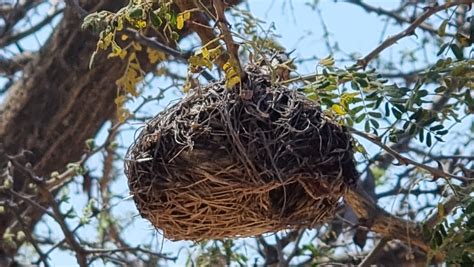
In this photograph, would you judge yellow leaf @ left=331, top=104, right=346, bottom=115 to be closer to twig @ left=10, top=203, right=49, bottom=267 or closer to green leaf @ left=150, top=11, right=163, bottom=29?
green leaf @ left=150, top=11, right=163, bottom=29

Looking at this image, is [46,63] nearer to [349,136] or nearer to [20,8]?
[20,8]

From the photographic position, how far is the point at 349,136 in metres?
2.21

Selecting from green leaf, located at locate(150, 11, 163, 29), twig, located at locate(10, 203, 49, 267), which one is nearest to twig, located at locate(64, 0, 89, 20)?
green leaf, located at locate(150, 11, 163, 29)

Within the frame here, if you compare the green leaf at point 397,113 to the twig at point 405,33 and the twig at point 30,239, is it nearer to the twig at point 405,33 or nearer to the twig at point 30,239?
the twig at point 405,33

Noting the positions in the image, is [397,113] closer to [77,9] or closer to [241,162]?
[241,162]

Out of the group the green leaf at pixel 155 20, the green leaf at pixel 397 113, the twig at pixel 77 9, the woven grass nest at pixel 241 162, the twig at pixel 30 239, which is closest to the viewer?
the woven grass nest at pixel 241 162

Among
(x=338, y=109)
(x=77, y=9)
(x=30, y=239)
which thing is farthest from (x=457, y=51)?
(x=30, y=239)

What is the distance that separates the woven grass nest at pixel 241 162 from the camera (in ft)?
6.78

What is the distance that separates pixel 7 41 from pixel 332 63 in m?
1.83

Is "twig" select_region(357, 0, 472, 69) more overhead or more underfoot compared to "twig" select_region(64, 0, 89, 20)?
more underfoot

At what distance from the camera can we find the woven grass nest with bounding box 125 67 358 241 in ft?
6.78

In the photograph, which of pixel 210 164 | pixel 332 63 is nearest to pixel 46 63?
pixel 332 63

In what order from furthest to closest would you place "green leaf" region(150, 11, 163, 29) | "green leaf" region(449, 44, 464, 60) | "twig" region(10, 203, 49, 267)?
"twig" region(10, 203, 49, 267)
"green leaf" region(449, 44, 464, 60)
"green leaf" region(150, 11, 163, 29)

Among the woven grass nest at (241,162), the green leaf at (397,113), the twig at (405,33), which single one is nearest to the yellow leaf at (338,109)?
the woven grass nest at (241,162)
